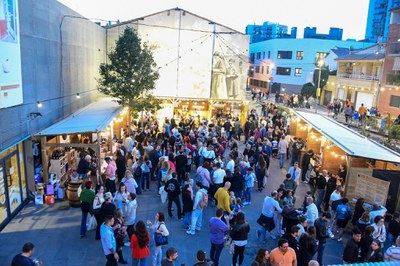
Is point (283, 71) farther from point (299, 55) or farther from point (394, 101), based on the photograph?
point (394, 101)

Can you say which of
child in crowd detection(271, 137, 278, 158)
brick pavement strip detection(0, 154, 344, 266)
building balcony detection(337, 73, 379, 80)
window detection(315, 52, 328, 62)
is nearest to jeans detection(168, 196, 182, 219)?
brick pavement strip detection(0, 154, 344, 266)

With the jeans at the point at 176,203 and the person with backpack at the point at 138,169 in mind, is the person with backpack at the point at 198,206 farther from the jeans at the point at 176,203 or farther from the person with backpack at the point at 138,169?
the person with backpack at the point at 138,169

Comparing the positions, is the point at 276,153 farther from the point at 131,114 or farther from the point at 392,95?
the point at 392,95

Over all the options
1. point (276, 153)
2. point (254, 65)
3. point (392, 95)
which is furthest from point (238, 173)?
point (254, 65)

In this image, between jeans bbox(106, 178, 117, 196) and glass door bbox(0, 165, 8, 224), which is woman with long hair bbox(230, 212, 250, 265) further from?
glass door bbox(0, 165, 8, 224)

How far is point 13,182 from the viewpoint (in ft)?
30.6

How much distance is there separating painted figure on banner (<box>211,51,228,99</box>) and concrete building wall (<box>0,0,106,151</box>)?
9235mm

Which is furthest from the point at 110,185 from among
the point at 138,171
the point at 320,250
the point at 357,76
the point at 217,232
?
the point at 357,76

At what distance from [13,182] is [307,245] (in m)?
7.98

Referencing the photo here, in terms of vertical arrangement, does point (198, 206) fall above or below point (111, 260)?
above

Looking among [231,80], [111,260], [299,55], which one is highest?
[299,55]

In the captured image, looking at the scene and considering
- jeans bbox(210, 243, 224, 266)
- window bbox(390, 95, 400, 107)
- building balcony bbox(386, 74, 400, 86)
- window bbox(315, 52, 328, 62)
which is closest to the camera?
jeans bbox(210, 243, 224, 266)

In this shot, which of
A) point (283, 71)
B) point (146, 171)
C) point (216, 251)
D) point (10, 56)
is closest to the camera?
point (216, 251)

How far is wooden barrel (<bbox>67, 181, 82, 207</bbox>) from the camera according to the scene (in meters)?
9.99
